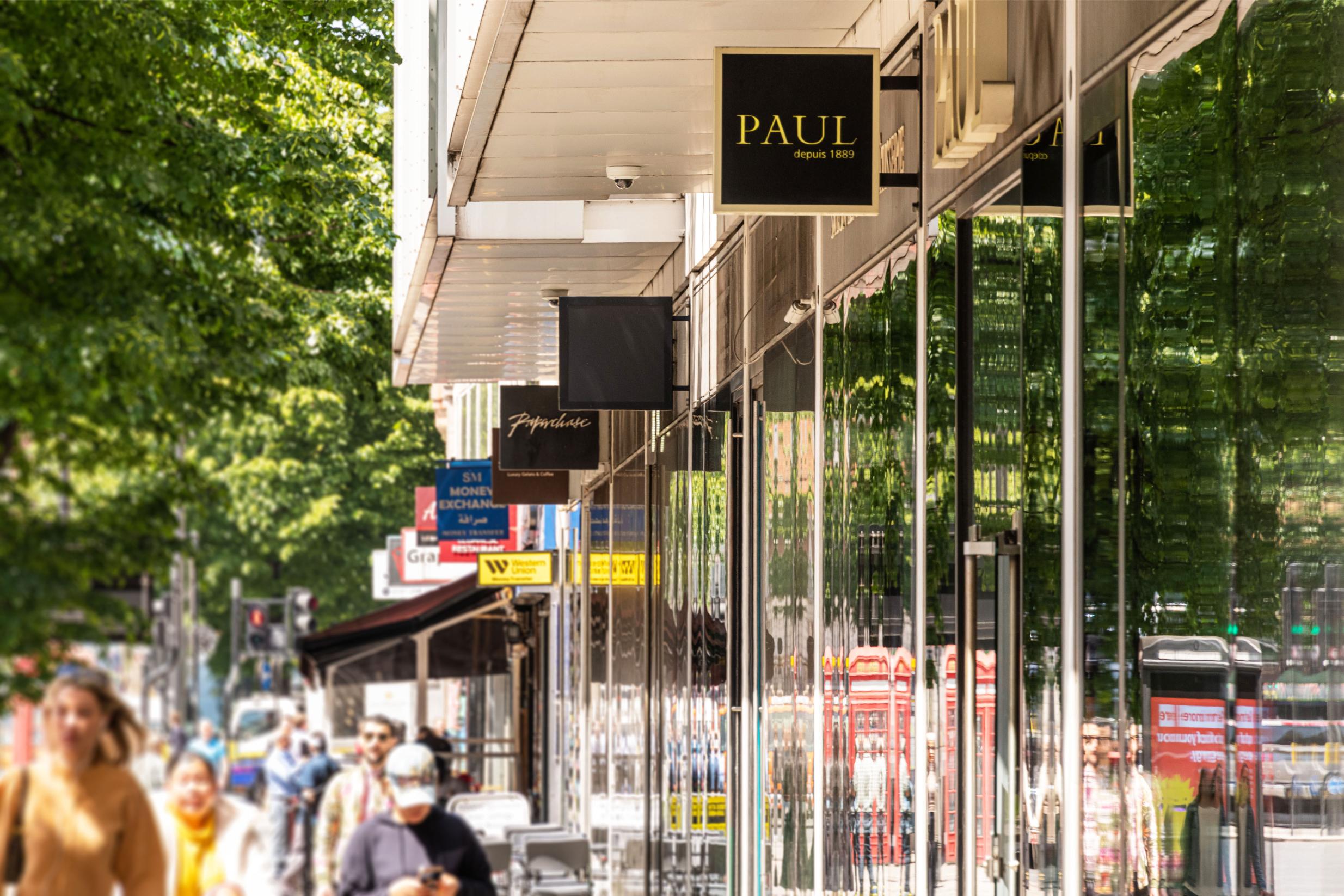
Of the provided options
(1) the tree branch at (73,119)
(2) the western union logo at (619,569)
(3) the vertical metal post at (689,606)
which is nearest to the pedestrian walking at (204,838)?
(1) the tree branch at (73,119)

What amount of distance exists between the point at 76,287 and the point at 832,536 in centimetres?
254

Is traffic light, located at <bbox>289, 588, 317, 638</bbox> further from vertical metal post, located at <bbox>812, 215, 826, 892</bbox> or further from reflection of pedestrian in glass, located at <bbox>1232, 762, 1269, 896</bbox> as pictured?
reflection of pedestrian in glass, located at <bbox>1232, 762, 1269, 896</bbox>

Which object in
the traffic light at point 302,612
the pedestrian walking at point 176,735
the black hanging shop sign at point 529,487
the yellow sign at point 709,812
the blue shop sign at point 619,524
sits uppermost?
the black hanging shop sign at point 529,487

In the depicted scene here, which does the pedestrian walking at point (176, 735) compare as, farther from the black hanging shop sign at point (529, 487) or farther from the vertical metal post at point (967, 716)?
the black hanging shop sign at point (529, 487)

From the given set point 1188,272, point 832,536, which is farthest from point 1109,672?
point 832,536

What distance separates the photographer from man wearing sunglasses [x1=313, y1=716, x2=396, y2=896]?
591cm

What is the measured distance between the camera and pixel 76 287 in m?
4.25

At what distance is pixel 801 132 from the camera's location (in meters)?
4.67

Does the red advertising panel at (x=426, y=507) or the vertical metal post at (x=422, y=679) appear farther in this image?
the vertical metal post at (x=422, y=679)

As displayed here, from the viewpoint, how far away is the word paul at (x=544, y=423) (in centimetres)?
1296

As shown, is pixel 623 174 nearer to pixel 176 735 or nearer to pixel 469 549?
pixel 176 735

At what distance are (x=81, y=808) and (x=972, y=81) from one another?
2.76 meters

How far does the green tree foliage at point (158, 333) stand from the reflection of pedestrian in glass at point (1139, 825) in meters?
2.27

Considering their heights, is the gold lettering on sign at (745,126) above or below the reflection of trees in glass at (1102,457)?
above
